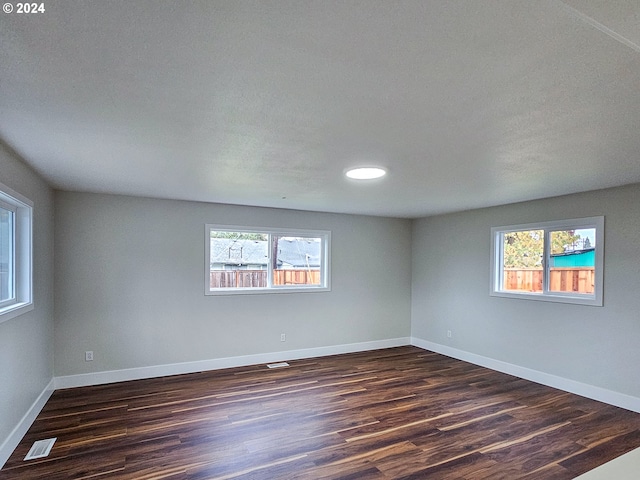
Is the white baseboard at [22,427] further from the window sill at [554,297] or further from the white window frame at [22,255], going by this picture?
the window sill at [554,297]

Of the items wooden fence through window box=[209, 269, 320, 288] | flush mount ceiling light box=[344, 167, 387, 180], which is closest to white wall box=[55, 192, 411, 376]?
wooden fence through window box=[209, 269, 320, 288]

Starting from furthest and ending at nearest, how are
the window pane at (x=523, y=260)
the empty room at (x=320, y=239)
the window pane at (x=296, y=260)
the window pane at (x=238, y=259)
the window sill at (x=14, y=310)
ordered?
the window pane at (x=296, y=260)
the window pane at (x=238, y=259)
the window pane at (x=523, y=260)
the window sill at (x=14, y=310)
the empty room at (x=320, y=239)

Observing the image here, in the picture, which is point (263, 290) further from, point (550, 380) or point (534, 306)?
point (550, 380)

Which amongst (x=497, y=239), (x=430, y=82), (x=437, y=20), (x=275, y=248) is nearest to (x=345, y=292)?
(x=275, y=248)

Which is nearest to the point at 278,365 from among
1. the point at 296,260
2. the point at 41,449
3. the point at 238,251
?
the point at 296,260

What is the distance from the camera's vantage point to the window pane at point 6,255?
2.90 m

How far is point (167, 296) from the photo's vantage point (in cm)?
481

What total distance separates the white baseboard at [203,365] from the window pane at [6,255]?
1.70 metres

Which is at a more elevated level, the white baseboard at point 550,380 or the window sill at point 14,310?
the window sill at point 14,310

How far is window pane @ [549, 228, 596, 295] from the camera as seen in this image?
13.7 ft

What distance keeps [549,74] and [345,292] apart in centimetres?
483

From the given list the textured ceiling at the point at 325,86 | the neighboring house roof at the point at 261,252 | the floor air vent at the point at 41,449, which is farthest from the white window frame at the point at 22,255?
the neighboring house roof at the point at 261,252

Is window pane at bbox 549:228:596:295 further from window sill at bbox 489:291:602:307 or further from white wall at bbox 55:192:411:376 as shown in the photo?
white wall at bbox 55:192:411:376

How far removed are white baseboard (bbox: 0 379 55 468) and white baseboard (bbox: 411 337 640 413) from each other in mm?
5271
